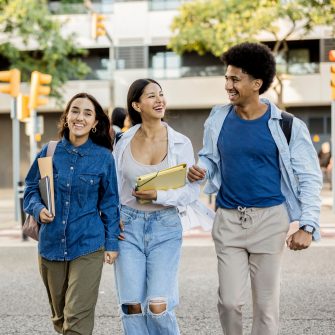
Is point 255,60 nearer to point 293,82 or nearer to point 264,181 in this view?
point 264,181

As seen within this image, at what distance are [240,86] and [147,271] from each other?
120 cm

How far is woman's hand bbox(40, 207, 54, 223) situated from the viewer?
4102mm

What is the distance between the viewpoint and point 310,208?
4.08 m

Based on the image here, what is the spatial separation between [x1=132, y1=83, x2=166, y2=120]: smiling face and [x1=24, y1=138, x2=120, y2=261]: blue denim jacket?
404 mm

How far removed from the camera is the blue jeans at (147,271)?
4238 mm

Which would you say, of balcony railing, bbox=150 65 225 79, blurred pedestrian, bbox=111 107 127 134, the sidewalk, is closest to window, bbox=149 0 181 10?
balcony railing, bbox=150 65 225 79

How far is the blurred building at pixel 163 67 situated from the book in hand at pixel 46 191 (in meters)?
28.6

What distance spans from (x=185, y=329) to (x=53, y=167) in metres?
2.20

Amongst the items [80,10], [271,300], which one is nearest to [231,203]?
[271,300]

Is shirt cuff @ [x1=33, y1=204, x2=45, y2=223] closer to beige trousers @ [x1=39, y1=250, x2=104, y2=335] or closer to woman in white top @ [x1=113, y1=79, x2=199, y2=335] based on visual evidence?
beige trousers @ [x1=39, y1=250, x2=104, y2=335]

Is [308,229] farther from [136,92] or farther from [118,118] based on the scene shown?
[118,118]

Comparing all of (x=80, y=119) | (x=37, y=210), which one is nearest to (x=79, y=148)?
(x=80, y=119)

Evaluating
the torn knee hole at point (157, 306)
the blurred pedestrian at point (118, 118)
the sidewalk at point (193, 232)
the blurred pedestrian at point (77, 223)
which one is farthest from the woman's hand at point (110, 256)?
the sidewalk at point (193, 232)

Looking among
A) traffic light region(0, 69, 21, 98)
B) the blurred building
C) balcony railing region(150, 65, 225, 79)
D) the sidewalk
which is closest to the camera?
the sidewalk
